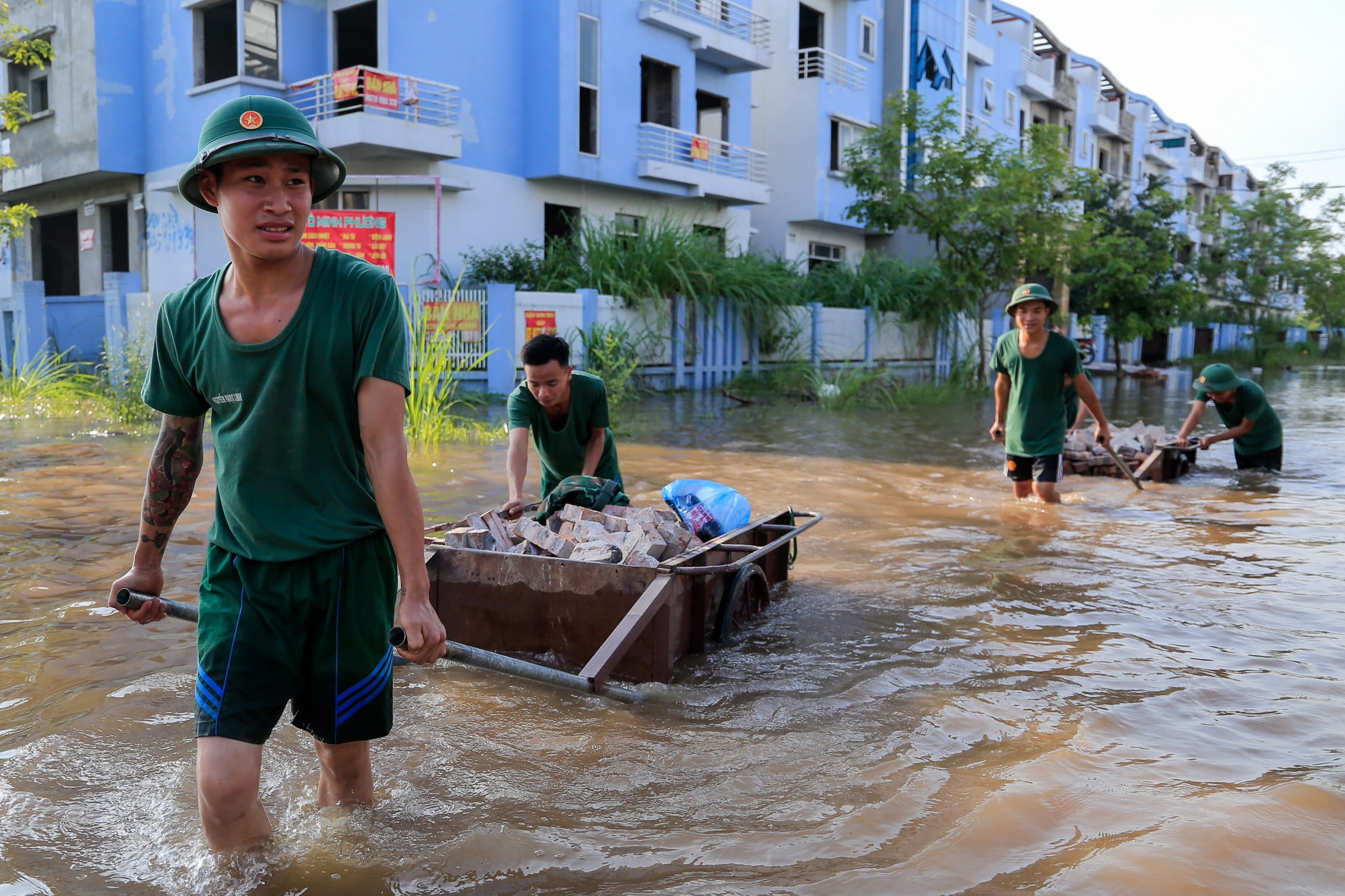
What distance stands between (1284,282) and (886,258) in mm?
25460

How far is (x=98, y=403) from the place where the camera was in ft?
43.5

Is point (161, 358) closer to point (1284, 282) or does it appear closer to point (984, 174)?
point (984, 174)

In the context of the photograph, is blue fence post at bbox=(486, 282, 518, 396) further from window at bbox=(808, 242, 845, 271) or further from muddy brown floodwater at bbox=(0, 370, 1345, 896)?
window at bbox=(808, 242, 845, 271)

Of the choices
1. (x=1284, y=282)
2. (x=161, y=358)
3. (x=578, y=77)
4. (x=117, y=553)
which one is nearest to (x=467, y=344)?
(x=578, y=77)

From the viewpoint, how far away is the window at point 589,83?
20.0 m

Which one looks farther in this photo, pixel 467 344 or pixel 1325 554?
pixel 467 344

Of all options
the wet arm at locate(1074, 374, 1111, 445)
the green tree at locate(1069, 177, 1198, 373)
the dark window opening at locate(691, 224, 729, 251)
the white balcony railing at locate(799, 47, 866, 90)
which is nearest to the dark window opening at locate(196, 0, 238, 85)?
the dark window opening at locate(691, 224, 729, 251)

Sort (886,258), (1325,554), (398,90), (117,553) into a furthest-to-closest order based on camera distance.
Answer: (886,258)
(398,90)
(1325,554)
(117,553)

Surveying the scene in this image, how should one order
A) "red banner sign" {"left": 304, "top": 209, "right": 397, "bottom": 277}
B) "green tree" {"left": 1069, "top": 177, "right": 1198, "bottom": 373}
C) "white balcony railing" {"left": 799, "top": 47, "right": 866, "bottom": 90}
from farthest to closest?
1. "green tree" {"left": 1069, "top": 177, "right": 1198, "bottom": 373}
2. "white balcony railing" {"left": 799, "top": 47, "right": 866, "bottom": 90}
3. "red banner sign" {"left": 304, "top": 209, "right": 397, "bottom": 277}

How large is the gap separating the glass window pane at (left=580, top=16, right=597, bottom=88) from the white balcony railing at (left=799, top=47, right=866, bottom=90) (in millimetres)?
7154

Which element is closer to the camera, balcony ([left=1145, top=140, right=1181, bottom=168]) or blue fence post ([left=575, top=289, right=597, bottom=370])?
blue fence post ([left=575, top=289, right=597, bottom=370])

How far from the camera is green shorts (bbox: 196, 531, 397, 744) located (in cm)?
256

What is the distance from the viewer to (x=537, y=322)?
1541 cm

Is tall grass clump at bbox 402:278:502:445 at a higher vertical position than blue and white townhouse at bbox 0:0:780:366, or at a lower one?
lower
